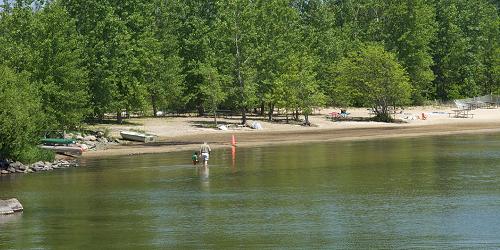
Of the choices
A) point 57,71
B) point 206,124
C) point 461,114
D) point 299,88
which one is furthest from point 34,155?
point 461,114

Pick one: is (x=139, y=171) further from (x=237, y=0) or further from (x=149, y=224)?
(x=237, y=0)

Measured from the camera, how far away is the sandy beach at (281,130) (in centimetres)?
7623

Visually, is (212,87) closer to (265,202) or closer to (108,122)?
(108,122)

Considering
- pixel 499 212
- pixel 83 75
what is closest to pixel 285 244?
pixel 499 212

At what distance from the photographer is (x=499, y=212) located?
37.3m

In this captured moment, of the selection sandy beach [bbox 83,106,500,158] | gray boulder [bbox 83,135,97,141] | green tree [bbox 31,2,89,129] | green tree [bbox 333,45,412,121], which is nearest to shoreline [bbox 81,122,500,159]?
sandy beach [bbox 83,106,500,158]

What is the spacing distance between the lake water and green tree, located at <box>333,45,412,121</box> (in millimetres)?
37281

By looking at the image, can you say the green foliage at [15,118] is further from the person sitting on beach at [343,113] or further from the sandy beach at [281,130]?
the person sitting on beach at [343,113]

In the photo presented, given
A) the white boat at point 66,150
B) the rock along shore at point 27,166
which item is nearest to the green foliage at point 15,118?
the rock along shore at point 27,166

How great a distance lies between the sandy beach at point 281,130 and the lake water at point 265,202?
934cm

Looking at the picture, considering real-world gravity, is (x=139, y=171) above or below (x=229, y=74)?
below

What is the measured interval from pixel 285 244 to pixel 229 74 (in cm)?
6508

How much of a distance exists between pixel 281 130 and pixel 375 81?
1714 centimetres

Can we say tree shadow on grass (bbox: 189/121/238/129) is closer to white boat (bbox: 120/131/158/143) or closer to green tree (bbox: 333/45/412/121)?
white boat (bbox: 120/131/158/143)
